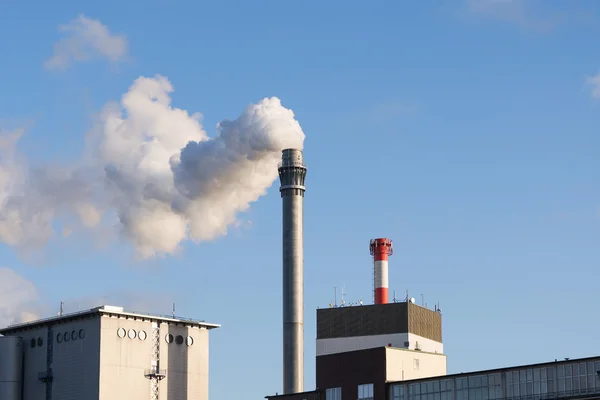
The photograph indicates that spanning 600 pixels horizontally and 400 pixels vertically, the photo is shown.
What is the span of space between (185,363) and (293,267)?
1555 centimetres

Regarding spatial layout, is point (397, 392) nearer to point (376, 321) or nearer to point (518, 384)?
point (518, 384)

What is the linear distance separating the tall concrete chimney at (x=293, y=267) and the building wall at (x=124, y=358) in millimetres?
14585

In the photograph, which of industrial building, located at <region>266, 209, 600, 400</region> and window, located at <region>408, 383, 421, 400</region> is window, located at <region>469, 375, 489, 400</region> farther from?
window, located at <region>408, 383, 421, 400</region>

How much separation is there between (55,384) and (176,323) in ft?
46.3

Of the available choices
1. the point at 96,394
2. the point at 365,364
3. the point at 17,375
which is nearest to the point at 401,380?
the point at 365,364

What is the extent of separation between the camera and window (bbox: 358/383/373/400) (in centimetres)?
8444

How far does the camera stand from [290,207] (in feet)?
396

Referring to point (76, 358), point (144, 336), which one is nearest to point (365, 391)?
point (144, 336)

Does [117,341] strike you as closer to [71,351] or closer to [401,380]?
[71,351]

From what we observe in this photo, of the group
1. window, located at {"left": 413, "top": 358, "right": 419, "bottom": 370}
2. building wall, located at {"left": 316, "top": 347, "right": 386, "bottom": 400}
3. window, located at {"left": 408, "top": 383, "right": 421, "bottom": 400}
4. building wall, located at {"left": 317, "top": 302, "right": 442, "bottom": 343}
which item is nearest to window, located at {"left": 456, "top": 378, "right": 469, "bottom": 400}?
window, located at {"left": 408, "top": 383, "right": 421, "bottom": 400}

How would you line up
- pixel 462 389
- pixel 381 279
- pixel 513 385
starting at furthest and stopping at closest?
pixel 381 279, pixel 462 389, pixel 513 385

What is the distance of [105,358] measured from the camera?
4365 inches

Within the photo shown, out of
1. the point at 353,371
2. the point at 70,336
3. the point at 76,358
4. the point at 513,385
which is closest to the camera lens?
the point at 513,385

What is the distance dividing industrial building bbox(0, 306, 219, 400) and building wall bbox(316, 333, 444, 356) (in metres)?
15.8
